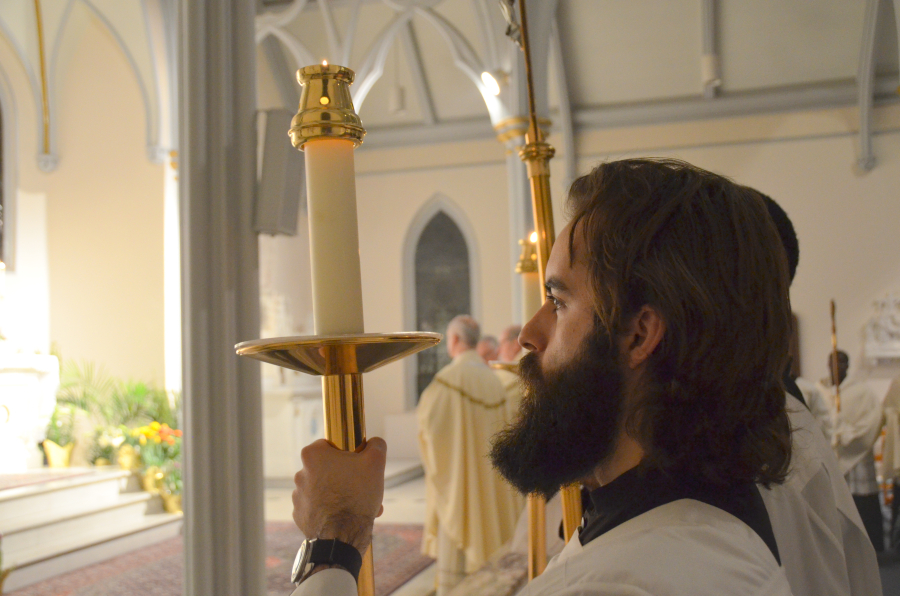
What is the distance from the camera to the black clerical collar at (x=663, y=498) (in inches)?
41.1

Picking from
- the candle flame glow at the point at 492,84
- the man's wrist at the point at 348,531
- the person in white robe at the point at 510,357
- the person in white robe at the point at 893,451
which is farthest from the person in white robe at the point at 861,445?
the man's wrist at the point at 348,531

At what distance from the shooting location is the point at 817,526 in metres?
1.64

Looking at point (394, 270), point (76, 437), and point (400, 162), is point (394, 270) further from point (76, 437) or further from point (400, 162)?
point (76, 437)

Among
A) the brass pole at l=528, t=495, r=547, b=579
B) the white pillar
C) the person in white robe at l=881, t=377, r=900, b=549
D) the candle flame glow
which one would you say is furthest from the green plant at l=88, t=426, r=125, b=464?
the brass pole at l=528, t=495, r=547, b=579

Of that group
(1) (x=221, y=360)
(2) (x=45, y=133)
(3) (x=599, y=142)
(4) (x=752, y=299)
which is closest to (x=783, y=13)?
(3) (x=599, y=142)

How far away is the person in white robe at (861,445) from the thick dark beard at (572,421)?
5920 millimetres

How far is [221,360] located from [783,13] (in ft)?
35.2

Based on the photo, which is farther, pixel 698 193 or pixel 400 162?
pixel 400 162

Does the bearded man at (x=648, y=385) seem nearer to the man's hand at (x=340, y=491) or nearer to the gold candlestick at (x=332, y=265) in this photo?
the man's hand at (x=340, y=491)

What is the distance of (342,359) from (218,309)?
1.83m

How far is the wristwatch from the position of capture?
0.94 metres

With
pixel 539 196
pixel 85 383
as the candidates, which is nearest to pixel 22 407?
pixel 539 196

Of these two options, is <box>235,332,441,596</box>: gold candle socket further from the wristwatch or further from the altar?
the altar

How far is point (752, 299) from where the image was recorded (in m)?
1.11
